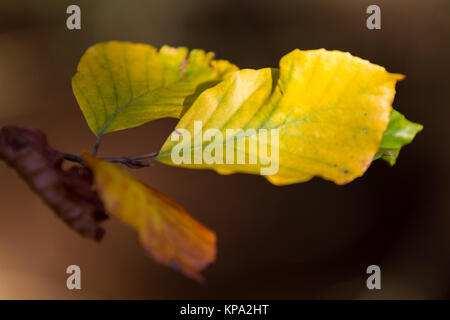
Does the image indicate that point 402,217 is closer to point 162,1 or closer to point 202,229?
point 162,1

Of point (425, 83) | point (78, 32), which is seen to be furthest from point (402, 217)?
point (78, 32)

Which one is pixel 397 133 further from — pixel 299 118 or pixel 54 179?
pixel 54 179

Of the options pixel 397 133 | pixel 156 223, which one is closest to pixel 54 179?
pixel 156 223

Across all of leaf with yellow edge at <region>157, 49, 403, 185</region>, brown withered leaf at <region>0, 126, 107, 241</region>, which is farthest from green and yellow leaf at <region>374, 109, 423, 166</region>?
brown withered leaf at <region>0, 126, 107, 241</region>
